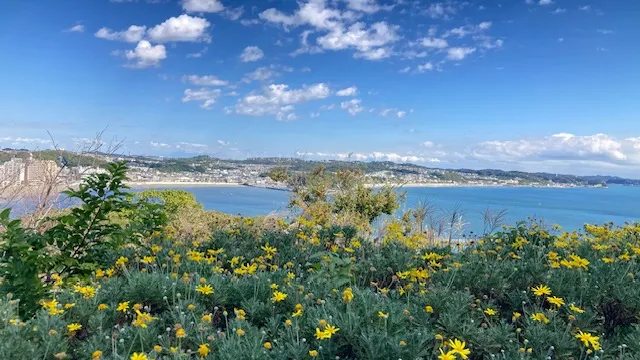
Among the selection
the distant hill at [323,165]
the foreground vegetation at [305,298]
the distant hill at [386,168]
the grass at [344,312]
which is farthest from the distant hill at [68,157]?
the distant hill at [386,168]

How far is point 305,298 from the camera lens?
2.33 m

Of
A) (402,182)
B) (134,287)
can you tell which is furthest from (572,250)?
(402,182)

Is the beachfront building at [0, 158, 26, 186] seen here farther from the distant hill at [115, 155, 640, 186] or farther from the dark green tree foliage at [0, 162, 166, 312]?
the distant hill at [115, 155, 640, 186]

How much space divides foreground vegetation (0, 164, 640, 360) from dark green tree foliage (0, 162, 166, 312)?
0.04 ft

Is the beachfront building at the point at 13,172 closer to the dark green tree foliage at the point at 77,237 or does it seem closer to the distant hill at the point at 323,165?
the distant hill at the point at 323,165

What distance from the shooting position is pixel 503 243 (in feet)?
13.1

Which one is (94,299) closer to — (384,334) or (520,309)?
(384,334)

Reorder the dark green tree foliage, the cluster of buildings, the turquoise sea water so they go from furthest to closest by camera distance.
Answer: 1. the turquoise sea water
2. the cluster of buildings
3. the dark green tree foliage

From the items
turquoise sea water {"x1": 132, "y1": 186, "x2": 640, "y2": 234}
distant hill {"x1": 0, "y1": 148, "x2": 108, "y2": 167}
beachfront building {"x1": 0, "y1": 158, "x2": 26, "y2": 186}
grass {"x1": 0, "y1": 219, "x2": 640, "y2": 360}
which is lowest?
turquoise sea water {"x1": 132, "y1": 186, "x2": 640, "y2": 234}

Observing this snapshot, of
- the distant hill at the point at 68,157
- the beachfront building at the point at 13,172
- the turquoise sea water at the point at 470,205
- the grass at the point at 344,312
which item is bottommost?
the turquoise sea water at the point at 470,205

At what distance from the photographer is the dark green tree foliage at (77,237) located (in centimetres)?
283

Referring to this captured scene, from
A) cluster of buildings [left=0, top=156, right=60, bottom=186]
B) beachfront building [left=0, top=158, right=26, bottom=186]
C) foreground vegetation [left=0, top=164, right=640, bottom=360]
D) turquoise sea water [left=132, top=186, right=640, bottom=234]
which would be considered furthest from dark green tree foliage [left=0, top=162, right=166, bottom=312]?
turquoise sea water [left=132, top=186, right=640, bottom=234]

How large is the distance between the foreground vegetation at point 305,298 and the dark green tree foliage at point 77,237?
0.04ft

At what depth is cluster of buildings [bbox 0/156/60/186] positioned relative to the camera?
18.3ft
